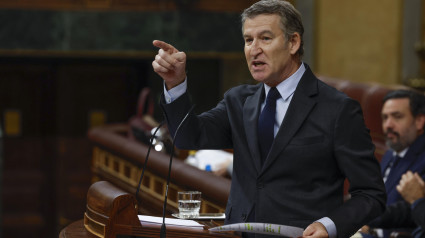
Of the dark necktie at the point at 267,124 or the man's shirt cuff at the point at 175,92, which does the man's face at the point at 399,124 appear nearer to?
the dark necktie at the point at 267,124

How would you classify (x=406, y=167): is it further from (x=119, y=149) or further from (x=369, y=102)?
(x=119, y=149)

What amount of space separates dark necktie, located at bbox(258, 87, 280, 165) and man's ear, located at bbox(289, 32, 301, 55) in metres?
0.11

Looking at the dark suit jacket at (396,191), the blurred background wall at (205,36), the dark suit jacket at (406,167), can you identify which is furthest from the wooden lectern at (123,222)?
the blurred background wall at (205,36)

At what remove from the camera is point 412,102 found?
159 inches

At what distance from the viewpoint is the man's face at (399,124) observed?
3.87 metres

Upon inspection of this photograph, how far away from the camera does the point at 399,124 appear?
3.99 meters

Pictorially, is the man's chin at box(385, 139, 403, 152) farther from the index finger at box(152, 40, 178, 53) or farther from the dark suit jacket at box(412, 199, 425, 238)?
the index finger at box(152, 40, 178, 53)

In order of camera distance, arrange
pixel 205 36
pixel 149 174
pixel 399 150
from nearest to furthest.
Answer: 1. pixel 399 150
2. pixel 149 174
3. pixel 205 36

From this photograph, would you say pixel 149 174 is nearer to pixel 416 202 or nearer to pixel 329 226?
pixel 416 202

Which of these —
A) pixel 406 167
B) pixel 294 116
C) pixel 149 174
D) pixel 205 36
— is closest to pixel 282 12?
pixel 294 116

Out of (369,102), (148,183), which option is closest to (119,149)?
(148,183)

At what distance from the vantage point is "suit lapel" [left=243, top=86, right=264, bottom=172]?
Result: 6.23 ft

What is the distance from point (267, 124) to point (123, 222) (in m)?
0.44

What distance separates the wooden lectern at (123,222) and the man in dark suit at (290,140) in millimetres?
137
